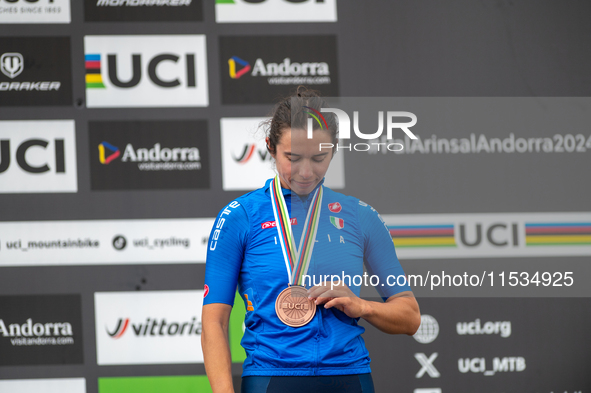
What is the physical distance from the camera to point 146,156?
231 cm

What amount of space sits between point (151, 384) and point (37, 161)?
123 centimetres

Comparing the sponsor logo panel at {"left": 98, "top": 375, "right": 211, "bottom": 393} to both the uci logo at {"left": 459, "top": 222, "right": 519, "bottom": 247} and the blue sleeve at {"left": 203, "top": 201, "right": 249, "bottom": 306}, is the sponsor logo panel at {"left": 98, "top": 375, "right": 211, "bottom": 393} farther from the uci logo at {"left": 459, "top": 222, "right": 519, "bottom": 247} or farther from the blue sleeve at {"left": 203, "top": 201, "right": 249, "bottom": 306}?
the uci logo at {"left": 459, "top": 222, "right": 519, "bottom": 247}

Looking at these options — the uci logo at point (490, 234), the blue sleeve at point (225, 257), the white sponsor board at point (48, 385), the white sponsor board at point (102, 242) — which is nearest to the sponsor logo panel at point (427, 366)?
the uci logo at point (490, 234)

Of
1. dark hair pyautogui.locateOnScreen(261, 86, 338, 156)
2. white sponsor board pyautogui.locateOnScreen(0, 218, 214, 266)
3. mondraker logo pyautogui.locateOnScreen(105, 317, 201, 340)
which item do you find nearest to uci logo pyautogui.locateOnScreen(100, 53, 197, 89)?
white sponsor board pyautogui.locateOnScreen(0, 218, 214, 266)

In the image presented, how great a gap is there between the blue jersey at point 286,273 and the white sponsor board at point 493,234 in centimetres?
42

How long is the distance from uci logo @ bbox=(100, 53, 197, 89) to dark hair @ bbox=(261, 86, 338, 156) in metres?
1.29

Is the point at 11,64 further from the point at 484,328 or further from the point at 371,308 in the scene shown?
the point at 484,328

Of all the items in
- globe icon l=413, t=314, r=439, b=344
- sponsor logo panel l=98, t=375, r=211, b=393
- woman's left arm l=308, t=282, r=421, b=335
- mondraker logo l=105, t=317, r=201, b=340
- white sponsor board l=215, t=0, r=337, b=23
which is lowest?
sponsor logo panel l=98, t=375, r=211, b=393

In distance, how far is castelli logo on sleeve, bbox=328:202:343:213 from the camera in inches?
47.8

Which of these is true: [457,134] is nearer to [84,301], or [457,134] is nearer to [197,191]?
[197,191]

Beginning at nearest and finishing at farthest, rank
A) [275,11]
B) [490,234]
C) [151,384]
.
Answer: [490,234]
[151,384]
[275,11]

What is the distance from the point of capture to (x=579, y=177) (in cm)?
175

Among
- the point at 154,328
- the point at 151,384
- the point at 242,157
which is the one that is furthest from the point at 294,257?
the point at 151,384

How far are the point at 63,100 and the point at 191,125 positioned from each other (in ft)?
2.13
